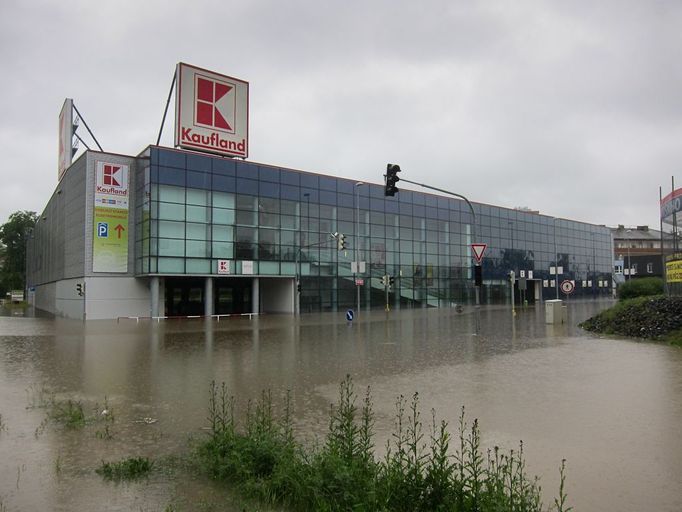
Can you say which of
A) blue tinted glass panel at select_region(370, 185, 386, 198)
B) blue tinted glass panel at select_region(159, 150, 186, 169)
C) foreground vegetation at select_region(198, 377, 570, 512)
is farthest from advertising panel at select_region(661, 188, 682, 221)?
blue tinted glass panel at select_region(159, 150, 186, 169)

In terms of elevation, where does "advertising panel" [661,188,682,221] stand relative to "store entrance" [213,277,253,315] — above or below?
above

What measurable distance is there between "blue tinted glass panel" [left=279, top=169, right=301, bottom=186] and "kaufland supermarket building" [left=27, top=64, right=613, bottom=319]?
153mm

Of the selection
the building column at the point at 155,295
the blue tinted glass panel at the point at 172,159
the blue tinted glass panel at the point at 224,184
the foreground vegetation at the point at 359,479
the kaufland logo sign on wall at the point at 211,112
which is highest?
the kaufland logo sign on wall at the point at 211,112

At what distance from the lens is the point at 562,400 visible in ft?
28.6

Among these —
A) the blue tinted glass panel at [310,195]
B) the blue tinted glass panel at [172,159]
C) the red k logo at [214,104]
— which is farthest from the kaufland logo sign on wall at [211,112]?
the blue tinted glass panel at [310,195]

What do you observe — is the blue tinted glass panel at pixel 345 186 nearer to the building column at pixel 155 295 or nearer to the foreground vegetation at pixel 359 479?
the building column at pixel 155 295

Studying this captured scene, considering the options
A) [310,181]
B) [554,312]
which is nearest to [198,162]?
[310,181]

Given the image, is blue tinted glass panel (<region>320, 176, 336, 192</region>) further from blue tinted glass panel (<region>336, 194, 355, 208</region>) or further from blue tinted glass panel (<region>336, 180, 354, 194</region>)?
blue tinted glass panel (<region>336, 194, 355, 208</region>)

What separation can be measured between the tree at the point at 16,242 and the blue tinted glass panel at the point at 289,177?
6877cm

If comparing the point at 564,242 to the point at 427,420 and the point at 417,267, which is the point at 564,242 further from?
the point at 427,420

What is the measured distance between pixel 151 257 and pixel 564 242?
60.4 metres

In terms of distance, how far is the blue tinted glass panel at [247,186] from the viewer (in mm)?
41969

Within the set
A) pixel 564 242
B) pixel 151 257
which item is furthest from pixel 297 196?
pixel 564 242

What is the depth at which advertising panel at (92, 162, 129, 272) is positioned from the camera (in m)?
37.8
